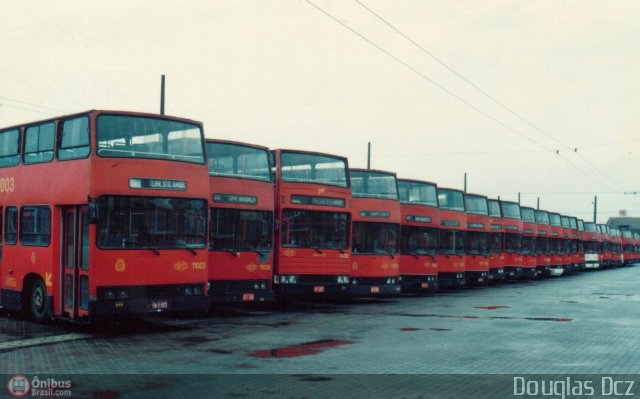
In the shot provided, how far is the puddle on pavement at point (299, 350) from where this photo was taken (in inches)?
456

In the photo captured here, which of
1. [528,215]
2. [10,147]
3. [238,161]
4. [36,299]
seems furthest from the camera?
[528,215]

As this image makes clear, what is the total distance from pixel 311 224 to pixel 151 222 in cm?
689

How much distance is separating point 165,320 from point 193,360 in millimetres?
6137

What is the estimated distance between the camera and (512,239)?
38.6 meters

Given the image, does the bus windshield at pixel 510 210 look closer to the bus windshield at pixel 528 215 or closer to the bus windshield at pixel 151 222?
the bus windshield at pixel 528 215

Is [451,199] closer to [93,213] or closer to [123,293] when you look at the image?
[123,293]

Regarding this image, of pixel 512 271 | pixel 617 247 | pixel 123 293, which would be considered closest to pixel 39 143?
pixel 123 293

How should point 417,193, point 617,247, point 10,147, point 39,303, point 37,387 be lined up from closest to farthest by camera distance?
1. point 37,387
2. point 39,303
3. point 10,147
4. point 417,193
5. point 617,247

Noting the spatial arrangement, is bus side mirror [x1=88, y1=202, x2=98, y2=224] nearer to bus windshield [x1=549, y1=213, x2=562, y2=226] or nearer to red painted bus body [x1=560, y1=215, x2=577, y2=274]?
bus windshield [x1=549, y1=213, x2=562, y2=226]

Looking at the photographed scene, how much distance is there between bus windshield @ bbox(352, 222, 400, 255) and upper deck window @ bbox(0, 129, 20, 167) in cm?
981

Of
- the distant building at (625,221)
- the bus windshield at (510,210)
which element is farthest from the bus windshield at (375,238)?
the distant building at (625,221)

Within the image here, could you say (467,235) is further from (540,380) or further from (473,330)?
(540,380)

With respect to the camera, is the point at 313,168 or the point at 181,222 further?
the point at 313,168

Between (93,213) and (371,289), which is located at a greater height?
(93,213)
